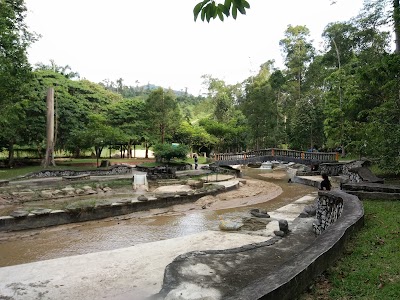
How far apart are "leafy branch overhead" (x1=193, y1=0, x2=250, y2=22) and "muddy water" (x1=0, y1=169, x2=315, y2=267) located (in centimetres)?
803

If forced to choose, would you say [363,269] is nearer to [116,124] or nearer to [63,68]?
[116,124]

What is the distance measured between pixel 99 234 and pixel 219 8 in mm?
9726

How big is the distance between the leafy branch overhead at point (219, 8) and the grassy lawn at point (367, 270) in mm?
3380

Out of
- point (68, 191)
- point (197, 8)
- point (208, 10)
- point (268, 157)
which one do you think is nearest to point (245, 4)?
point (208, 10)

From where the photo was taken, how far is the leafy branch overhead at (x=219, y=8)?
3.04 m

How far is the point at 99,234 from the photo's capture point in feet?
35.3

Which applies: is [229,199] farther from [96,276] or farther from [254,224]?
[96,276]

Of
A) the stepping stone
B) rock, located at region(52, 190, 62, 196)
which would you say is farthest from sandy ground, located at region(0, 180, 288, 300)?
rock, located at region(52, 190, 62, 196)

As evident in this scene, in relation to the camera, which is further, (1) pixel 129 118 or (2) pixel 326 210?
(1) pixel 129 118

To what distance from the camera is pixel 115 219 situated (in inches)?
505

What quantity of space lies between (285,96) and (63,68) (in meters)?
34.3

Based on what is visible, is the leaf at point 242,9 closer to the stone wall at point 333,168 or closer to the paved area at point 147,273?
the paved area at point 147,273

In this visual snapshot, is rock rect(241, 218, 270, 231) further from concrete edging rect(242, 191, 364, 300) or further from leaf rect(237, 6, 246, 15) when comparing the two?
leaf rect(237, 6, 246, 15)

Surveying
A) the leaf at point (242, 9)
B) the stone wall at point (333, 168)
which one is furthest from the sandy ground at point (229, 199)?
the leaf at point (242, 9)
